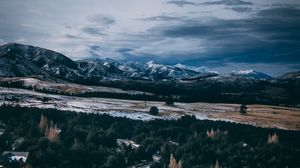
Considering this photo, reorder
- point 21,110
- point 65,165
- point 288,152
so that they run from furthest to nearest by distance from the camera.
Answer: point 21,110
point 288,152
point 65,165

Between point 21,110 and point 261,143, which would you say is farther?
point 21,110

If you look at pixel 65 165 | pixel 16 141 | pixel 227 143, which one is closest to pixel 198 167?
pixel 227 143

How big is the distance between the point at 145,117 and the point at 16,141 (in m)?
73.9

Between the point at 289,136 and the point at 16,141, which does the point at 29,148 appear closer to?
the point at 16,141

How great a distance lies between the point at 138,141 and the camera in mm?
158125

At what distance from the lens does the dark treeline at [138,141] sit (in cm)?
12362

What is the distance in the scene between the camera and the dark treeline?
124m

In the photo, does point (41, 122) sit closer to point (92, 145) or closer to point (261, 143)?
point (92, 145)

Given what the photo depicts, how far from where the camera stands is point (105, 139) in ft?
488

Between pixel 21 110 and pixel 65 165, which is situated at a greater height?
pixel 21 110

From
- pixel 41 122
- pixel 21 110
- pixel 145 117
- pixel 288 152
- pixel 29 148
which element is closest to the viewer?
pixel 29 148

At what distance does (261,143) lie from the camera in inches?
5866

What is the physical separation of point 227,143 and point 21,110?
88256 millimetres

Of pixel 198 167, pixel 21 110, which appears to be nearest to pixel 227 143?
pixel 198 167
